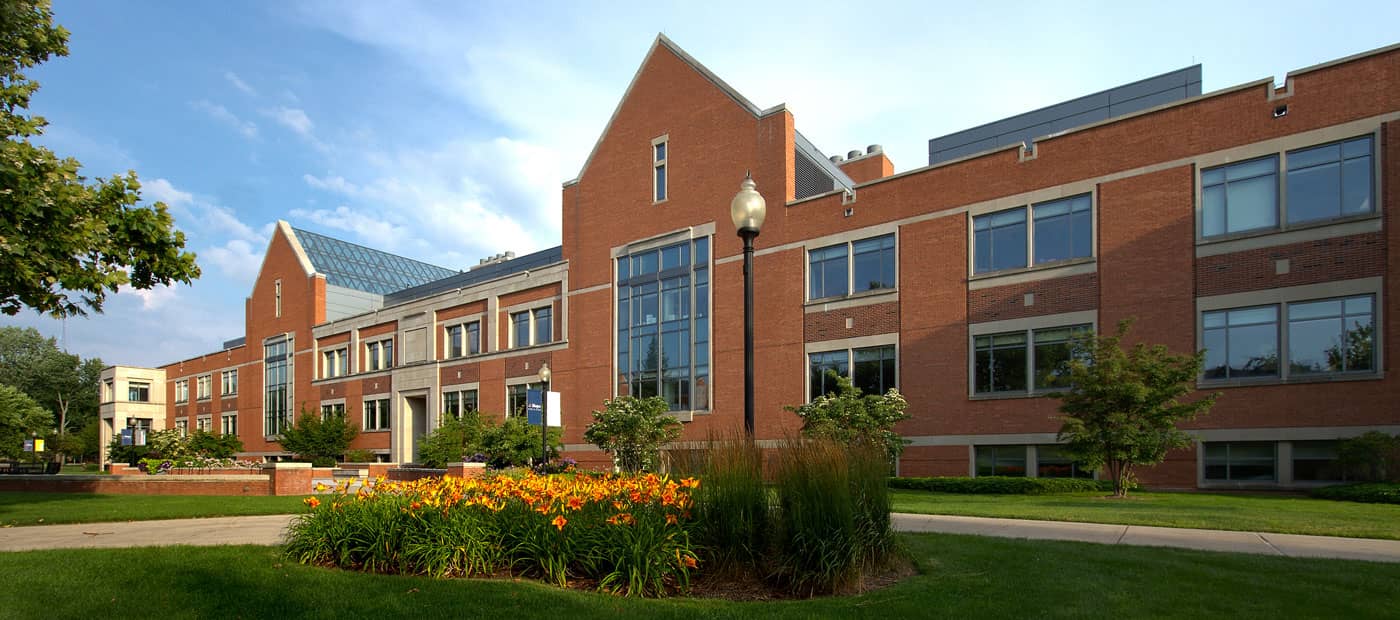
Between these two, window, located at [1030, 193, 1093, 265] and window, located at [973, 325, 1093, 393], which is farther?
window, located at [973, 325, 1093, 393]

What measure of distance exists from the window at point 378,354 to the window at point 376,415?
226 centimetres

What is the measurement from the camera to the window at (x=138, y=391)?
85125 mm

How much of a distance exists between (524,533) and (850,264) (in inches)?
942

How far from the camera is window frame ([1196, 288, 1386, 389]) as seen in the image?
2088 centimetres

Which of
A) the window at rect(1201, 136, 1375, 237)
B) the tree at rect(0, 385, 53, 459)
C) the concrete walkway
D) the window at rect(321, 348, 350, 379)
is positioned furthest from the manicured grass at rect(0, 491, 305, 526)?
the window at rect(321, 348, 350, 379)

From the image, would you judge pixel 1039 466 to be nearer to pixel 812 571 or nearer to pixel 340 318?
pixel 812 571

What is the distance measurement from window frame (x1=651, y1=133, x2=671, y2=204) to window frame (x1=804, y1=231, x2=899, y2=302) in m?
8.27

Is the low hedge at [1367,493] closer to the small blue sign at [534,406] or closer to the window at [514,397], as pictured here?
the small blue sign at [534,406]

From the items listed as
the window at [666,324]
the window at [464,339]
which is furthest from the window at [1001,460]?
the window at [464,339]

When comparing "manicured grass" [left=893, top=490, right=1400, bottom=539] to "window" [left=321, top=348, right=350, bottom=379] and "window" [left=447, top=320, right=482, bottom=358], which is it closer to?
"window" [left=447, top=320, right=482, bottom=358]

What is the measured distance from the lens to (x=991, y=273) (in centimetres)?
2736

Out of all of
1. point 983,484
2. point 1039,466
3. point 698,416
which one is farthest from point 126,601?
point 698,416

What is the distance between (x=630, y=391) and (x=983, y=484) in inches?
737

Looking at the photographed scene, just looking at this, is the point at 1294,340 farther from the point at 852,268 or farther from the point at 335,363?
the point at 335,363
